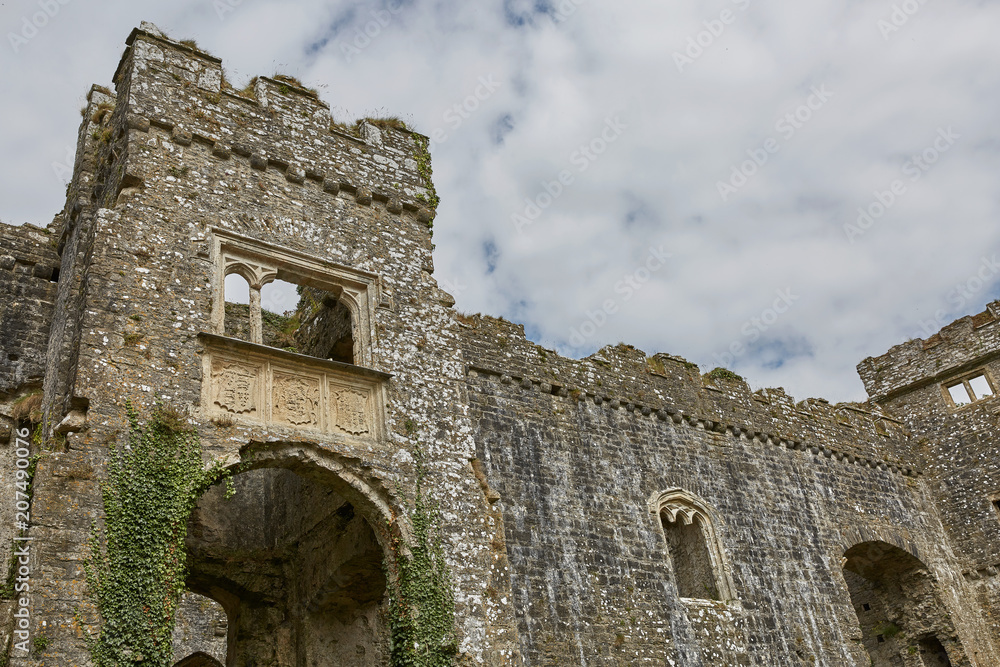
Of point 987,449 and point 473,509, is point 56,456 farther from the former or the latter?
point 987,449

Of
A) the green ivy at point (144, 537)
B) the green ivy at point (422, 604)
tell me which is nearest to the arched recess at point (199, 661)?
the green ivy at point (422, 604)

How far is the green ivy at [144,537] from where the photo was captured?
7430mm

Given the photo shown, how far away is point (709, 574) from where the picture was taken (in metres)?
14.6

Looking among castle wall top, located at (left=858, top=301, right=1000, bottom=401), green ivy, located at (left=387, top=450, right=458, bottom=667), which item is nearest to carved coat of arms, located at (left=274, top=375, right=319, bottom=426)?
green ivy, located at (left=387, top=450, right=458, bottom=667)

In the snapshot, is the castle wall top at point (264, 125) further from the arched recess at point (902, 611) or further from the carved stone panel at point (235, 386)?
the arched recess at point (902, 611)

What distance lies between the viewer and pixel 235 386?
9273 mm

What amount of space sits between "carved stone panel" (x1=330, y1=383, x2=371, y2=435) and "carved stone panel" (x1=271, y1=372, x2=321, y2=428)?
22cm

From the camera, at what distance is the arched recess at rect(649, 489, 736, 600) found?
14383 mm

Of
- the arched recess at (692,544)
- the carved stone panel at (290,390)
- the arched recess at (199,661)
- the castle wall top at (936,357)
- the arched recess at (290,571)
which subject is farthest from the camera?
the castle wall top at (936,357)

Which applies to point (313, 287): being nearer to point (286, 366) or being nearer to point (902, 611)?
point (286, 366)

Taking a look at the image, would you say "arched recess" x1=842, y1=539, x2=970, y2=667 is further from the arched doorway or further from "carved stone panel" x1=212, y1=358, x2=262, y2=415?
"carved stone panel" x1=212, y1=358, x2=262, y2=415

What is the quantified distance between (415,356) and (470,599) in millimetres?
3157

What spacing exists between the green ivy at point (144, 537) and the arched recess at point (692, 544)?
8380 millimetres

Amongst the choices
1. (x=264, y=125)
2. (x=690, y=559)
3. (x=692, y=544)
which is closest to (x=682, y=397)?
(x=692, y=544)
